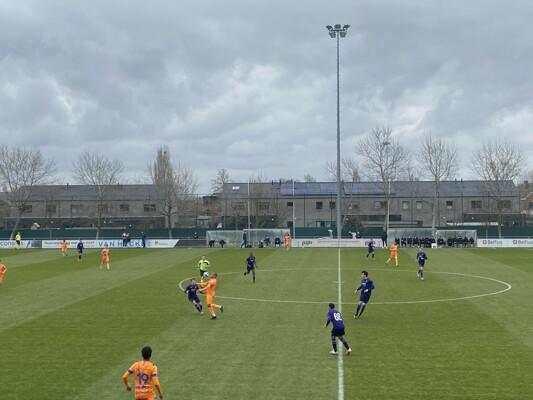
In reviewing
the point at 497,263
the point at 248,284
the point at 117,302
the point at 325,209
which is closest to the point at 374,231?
the point at 325,209

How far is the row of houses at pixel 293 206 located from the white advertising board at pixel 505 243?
27.0m

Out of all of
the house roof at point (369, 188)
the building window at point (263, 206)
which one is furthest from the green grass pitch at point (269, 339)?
the house roof at point (369, 188)

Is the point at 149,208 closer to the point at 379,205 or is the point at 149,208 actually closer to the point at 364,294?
the point at 379,205

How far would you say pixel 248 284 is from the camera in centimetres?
3209

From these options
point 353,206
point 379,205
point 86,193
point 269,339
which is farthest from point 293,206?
point 269,339

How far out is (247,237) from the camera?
2805 inches

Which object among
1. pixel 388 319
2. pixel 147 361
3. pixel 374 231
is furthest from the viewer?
pixel 374 231

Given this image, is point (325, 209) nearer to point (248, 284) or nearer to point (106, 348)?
point (248, 284)

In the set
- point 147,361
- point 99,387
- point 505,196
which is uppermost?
point 505,196

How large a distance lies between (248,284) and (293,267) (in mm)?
10500

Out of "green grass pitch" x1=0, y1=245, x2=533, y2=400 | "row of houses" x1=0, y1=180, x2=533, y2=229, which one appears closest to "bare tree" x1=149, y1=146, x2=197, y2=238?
"row of houses" x1=0, y1=180, x2=533, y2=229

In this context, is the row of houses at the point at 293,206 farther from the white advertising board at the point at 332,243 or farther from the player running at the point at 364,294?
the player running at the point at 364,294

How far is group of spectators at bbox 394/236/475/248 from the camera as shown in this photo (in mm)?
68188

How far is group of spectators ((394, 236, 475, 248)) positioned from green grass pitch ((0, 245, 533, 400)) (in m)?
33.8
